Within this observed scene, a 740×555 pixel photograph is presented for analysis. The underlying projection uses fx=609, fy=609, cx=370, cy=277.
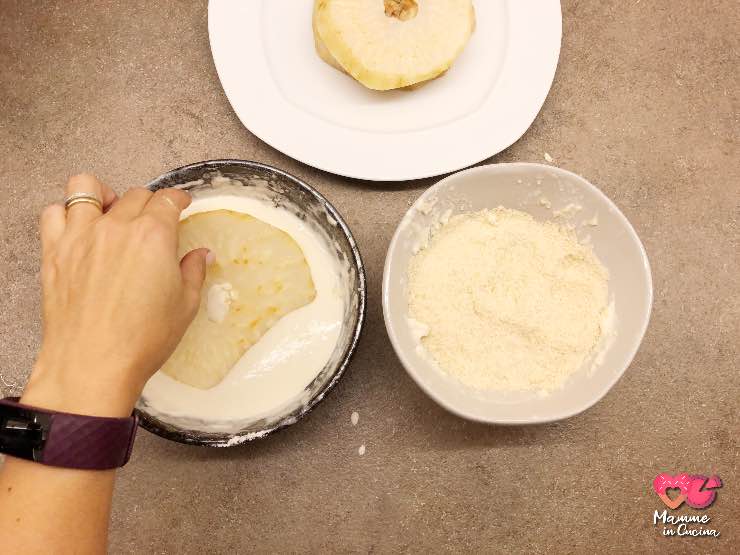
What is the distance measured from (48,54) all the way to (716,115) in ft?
3.81

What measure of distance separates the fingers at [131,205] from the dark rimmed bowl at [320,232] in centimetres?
12

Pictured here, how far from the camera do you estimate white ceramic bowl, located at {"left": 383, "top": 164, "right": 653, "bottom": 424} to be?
32.5 inches

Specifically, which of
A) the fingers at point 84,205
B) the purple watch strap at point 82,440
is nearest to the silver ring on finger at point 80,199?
the fingers at point 84,205

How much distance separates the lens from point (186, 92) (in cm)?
104

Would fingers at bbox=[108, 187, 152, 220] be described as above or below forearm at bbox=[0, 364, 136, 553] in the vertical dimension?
above

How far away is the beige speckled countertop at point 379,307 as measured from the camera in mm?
961

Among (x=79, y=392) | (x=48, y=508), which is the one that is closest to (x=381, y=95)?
(x=79, y=392)

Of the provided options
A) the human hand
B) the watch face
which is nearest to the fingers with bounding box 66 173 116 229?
the human hand

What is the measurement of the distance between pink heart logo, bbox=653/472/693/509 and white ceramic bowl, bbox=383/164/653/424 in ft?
0.94

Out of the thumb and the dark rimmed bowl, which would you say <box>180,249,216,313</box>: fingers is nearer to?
the thumb

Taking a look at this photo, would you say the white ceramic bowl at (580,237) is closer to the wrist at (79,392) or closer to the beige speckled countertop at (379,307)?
the beige speckled countertop at (379,307)

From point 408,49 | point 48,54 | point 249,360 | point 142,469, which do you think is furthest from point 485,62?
point 142,469

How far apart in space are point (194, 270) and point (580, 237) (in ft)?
1.80

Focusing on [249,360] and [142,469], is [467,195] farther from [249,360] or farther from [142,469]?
[142,469]
